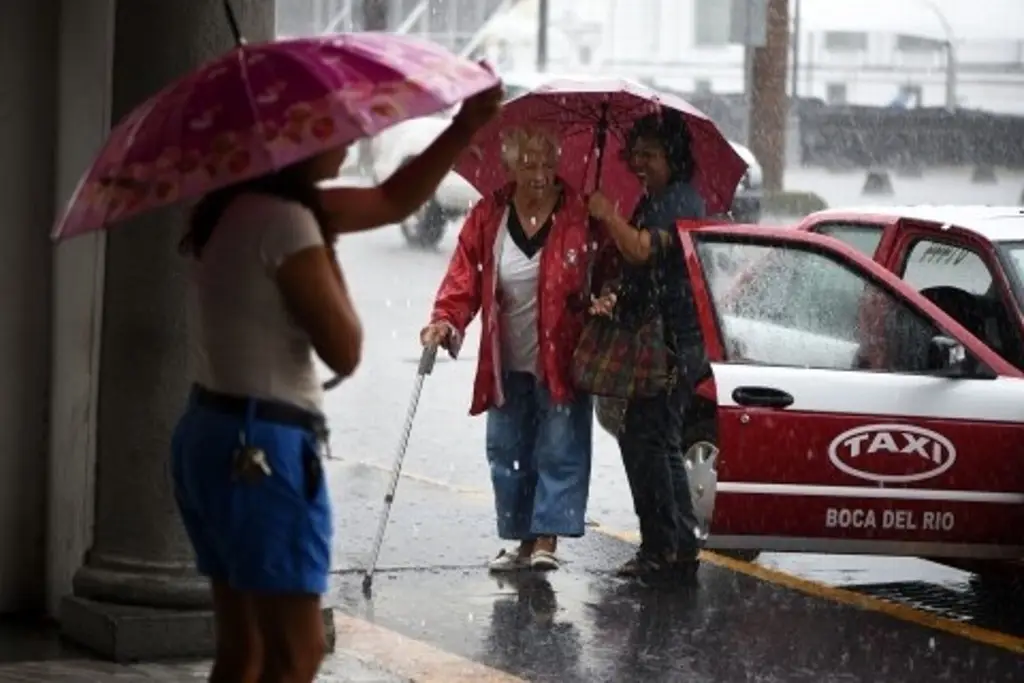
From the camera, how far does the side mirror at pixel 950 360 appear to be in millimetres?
8984

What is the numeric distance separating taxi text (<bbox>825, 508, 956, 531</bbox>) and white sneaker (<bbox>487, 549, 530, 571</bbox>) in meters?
1.34

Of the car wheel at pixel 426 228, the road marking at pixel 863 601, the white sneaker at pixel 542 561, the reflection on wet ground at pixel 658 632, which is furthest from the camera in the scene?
the car wheel at pixel 426 228

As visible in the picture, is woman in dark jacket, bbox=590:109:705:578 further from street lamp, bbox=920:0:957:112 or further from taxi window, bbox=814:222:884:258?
street lamp, bbox=920:0:957:112

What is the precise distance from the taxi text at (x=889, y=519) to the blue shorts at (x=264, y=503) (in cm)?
428

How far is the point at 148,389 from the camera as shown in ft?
23.4

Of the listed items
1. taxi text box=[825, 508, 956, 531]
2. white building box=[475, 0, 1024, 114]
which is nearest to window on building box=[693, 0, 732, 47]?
white building box=[475, 0, 1024, 114]

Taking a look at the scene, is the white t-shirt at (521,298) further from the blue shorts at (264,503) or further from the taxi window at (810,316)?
the blue shorts at (264,503)

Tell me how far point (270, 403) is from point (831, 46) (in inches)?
1661

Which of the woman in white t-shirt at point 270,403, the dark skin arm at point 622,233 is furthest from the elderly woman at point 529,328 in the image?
the woman in white t-shirt at point 270,403

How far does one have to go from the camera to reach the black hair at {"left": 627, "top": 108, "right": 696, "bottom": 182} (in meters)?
9.59

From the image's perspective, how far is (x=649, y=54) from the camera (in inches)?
1703

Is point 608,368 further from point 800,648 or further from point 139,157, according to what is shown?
point 139,157

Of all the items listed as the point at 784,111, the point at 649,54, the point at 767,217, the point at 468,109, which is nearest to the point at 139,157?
the point at 468,109

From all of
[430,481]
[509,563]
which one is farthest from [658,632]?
[430,481]
